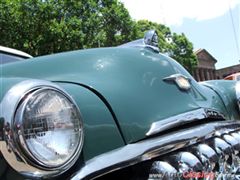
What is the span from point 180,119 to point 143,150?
1.39 ft

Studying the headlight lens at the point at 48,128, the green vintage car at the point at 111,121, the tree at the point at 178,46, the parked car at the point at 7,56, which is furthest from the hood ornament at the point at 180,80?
the tree at the point at 178,46

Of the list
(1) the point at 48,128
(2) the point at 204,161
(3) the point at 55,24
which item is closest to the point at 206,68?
(3) the point at 55,24

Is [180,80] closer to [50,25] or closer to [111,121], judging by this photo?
[111,121]

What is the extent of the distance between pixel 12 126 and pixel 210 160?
0.94m

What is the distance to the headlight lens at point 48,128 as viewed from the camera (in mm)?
1540

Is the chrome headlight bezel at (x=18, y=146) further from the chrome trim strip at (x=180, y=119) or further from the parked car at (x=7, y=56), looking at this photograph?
the parked car at (x=7, y=56)

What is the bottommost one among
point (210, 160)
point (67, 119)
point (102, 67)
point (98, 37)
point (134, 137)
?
point (210, 160)

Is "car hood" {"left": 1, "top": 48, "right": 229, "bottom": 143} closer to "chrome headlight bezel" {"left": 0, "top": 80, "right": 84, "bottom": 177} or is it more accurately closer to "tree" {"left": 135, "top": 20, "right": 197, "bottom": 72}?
"chrome headlight bezel" {"left": 0, "top": 80, "right": 84, "bottom": 177}

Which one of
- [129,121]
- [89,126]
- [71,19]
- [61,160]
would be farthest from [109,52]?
[71,19]

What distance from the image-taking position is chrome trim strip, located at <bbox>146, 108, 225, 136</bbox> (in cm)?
204

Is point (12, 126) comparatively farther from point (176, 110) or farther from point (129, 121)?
point (176, 110)

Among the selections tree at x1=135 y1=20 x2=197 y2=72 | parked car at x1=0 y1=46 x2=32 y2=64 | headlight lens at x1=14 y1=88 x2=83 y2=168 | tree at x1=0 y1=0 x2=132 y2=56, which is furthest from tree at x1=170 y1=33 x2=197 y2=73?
headlight lens at x1=14 y1=88 x2=83 y2=168

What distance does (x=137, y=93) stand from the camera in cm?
218

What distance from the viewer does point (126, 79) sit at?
2.25 meters
